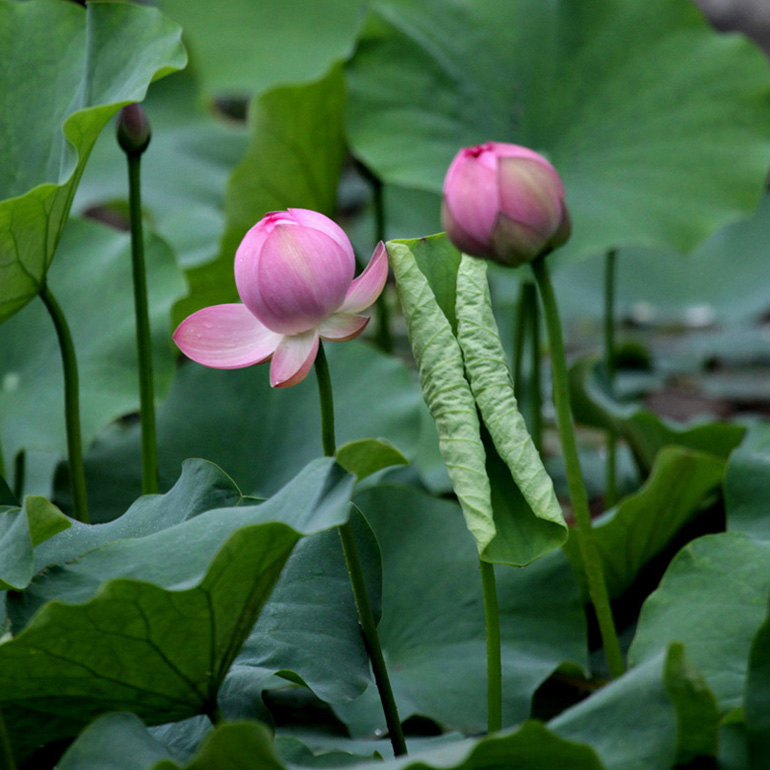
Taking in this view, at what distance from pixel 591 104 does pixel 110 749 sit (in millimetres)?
909

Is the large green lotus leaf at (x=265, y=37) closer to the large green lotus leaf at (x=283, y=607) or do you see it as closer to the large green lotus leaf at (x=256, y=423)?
the large green lotus leaf at (x=256, y=423)

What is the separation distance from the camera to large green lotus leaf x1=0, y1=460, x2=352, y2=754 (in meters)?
0.44

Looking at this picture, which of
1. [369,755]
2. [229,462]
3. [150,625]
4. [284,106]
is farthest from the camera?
[284,106]

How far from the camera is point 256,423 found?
3.43 ft

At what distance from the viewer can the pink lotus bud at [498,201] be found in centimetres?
55

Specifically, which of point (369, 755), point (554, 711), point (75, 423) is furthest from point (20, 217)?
point (554, 711)

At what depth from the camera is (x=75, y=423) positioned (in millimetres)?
767

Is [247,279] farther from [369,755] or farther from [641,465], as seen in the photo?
[641,465]

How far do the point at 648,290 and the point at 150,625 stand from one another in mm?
1925

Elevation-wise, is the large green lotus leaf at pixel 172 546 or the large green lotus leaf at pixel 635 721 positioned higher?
the large green lotus leaf at pixel 172 546

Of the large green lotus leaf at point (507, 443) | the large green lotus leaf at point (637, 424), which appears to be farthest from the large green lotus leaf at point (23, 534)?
the large green lotus leaf at point (637, 424)

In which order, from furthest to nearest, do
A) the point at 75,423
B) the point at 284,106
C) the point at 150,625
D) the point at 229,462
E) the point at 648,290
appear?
the point at 648,290 < the point at 284,106 < the point at 229,462 < the point at 75,423 < the point at 150,625

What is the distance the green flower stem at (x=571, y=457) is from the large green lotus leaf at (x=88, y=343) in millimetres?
484

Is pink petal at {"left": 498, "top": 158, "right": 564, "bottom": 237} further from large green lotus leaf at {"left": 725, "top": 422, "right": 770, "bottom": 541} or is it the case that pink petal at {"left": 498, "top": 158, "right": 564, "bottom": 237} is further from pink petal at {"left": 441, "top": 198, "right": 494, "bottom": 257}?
large green lotus leaf at {"left": 725, "top": 422, "right": 770, "bottom": 541}
